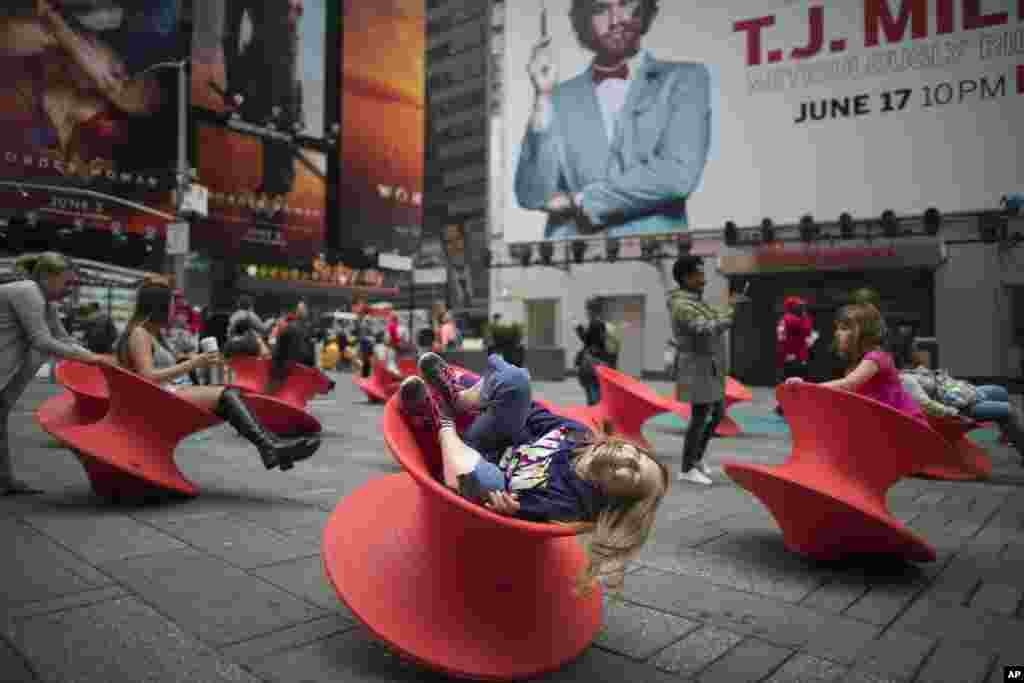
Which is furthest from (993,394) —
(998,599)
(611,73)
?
(611,73)

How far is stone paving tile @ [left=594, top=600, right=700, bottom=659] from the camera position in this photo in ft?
7.73

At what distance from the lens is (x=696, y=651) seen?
233 cm

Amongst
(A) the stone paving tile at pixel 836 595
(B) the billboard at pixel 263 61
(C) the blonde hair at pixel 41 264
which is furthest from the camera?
(B) the billboard at pixel 263 61

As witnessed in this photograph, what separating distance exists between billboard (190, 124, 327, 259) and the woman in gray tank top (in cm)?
3811

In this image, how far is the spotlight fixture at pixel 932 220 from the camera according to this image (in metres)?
17.7

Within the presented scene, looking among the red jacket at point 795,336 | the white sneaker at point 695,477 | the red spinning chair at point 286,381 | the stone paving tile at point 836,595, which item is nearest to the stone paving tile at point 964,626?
the stone paving tile at point 836,595

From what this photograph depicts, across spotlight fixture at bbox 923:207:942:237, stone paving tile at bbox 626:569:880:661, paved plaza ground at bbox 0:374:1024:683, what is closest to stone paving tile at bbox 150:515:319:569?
paved plaza ground at bbox 0:374:1024:683

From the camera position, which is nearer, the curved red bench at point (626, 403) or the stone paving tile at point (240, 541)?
the stone paving tile at point (240, 541)

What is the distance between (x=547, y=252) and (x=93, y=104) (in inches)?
1043

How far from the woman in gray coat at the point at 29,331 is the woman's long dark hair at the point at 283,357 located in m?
3.59

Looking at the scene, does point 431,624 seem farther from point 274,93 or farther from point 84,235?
point 274,93

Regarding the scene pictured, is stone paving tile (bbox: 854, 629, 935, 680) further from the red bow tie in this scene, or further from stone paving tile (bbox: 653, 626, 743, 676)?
the red bow tie

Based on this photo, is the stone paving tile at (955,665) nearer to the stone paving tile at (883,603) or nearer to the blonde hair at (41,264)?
the stone paving tile at (883,603)

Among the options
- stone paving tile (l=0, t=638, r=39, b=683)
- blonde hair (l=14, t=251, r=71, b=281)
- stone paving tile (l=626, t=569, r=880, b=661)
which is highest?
blonde hair (l=14, t=251, r=71, b=281)
